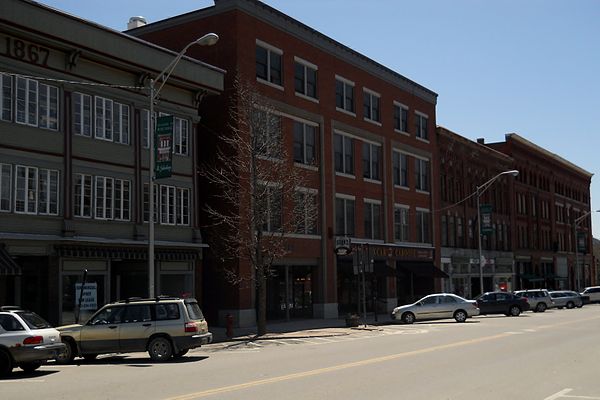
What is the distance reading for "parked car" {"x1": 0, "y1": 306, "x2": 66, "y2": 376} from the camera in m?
16.8

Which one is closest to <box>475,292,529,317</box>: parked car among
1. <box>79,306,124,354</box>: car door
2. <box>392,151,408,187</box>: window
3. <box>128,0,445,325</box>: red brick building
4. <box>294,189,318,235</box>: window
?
<box>128,0,445,325</box>: red brick building

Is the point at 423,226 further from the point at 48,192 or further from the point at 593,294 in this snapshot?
the point at 48,192

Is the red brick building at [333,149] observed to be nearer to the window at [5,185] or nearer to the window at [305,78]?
the window at [305,78]

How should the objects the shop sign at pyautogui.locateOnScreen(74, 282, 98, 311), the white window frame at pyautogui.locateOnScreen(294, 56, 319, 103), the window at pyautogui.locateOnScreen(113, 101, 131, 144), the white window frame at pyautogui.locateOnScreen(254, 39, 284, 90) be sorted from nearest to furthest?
the shop sign at pyautogui.locateOnScreen(74, 282, 98, 311) < the window at pyautogui.locateOnScreen(113, 101, 131, 144) < the white window frame at pyautogui.locateOnScreen(254, 39, 284, 90) < the white window frame at pyautogui.locateOnScreen(294, 56, 319, 103)

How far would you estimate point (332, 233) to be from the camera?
139 ft

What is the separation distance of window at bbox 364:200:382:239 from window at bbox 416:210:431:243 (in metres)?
6.08

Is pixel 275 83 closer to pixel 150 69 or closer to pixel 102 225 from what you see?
pixel 150 69

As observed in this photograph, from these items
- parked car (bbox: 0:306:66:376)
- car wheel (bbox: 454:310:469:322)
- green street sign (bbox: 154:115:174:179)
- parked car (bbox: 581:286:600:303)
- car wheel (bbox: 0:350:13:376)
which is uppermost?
green street sign (bbox: 154:115:174:179)

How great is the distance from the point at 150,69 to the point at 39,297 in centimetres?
1027

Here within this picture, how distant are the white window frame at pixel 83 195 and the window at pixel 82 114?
167 cm

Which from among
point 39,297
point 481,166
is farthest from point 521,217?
point 39,297

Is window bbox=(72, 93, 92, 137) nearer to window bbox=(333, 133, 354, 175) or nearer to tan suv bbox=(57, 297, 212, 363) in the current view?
tan suv bbox=(57, 297, 212, 363)

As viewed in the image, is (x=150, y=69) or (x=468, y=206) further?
(x=468, y=206)

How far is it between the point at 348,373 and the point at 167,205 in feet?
57.1
